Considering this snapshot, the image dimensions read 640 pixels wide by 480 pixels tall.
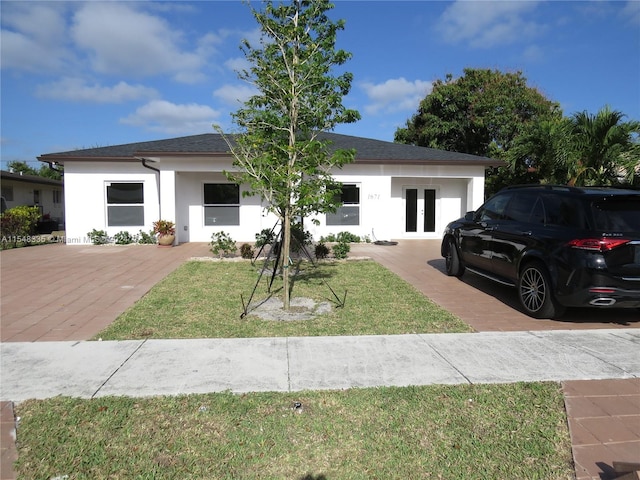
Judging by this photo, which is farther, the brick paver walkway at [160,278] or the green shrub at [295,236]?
the green shrub at [295,236]

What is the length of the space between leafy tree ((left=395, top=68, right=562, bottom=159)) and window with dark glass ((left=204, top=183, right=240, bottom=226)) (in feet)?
47.0

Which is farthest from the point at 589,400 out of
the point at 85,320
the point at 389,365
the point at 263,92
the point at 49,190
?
the point at 49,190

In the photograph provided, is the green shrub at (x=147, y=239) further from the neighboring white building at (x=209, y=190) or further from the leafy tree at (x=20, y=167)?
the leafy tree at (x=20, y=167)

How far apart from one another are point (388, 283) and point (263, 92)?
4.48 meters

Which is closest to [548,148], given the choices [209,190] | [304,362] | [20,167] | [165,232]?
[304,362]

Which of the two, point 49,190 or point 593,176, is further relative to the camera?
point 49,190

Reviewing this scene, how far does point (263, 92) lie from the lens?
657cm

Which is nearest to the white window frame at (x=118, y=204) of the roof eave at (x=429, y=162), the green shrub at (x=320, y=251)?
the green shrub at (x=320, y=251)

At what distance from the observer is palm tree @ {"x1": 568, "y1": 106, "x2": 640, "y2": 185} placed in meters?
10.8

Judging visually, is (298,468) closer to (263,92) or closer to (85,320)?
(85,320)

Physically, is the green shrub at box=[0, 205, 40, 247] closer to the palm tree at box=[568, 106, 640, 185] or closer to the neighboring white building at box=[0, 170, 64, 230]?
the neighboring white building at box=[0, 170, 64, 230]

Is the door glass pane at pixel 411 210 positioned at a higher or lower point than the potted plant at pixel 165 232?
higher

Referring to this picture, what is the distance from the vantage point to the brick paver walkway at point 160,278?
10.3 feet

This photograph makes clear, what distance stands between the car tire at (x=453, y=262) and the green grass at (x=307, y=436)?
5.36m
